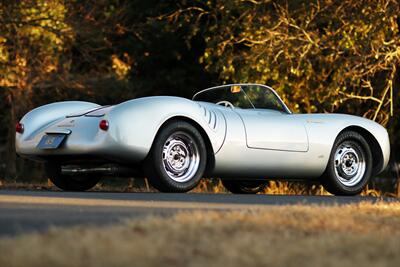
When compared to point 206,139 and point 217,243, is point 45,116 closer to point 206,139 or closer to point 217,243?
point 206,139

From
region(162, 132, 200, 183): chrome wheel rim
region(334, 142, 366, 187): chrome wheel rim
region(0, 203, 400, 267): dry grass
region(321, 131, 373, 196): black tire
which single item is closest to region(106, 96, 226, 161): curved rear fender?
region(162, 132, 200, 183): chrome wheel rim

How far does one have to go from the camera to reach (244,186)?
12.6 meters

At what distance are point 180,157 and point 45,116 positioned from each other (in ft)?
5.22

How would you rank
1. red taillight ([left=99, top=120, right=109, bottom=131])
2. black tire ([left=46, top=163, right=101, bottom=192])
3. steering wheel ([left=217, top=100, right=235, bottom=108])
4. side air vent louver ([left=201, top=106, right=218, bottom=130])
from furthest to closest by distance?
steering wheel ([left=217, top=100, right=235, bottom=108]) < black tire ([left=46, top=163, right=101, bottom=192]) < side air vent louver ([left=201, top=106, right=218, bottom=130]) < red taillight ([left=99, top=120, right=109, bottom=131])

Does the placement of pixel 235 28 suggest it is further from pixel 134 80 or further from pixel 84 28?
pixel 134 80

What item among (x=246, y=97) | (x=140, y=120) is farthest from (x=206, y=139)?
(x=246, y=97)

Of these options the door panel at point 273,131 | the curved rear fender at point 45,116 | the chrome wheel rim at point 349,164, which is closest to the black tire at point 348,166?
the chrome wheel rim at point 349,164

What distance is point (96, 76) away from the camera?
81.9ft

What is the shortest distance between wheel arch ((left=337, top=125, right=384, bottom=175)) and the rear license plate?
3513mm

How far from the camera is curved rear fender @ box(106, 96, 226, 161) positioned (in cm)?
995

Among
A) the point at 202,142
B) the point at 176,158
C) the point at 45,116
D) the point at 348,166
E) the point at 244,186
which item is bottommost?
the point at 244,186

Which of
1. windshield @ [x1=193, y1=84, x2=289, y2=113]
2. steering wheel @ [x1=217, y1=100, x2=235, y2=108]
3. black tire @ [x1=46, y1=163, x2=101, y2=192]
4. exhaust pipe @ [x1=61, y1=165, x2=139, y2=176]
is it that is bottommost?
black tire @ [x1=46, y1=163, x2=101, y2=192]

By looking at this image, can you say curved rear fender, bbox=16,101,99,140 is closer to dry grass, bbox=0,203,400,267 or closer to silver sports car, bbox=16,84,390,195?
silver sports car, bbox=16,84,390,195

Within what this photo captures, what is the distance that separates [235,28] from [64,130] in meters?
11.9
